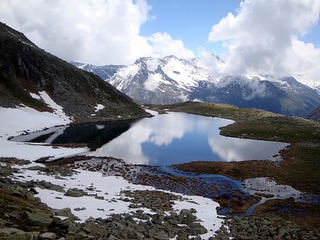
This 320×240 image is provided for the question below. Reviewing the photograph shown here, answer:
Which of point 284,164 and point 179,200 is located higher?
point 284,164

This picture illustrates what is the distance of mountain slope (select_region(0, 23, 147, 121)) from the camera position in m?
115

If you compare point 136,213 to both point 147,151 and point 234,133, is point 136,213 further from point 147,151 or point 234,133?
point 234,133

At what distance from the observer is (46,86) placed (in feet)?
448

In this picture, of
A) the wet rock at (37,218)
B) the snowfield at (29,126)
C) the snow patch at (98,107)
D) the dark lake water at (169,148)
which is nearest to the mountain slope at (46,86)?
the snow patch at (98,107)

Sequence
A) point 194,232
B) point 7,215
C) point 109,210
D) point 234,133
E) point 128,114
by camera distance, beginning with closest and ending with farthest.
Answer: point 7,215 → point 194,232 → point 109,210 → point 234,133 → point 128,114

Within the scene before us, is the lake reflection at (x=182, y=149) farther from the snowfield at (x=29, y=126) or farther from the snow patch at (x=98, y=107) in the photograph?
the snow patch at (x=98, y=107)

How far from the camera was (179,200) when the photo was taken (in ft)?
115

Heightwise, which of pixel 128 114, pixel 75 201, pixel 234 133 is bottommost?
pixel 75 201

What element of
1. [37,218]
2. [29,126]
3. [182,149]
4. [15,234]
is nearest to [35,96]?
[29,126]

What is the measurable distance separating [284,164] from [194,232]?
48530 millimetres

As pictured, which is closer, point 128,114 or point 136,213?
point 136,213

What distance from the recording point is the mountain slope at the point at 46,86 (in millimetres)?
114750

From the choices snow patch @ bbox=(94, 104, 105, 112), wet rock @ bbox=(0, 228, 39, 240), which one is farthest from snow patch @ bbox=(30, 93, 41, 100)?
wet rock @ bbox=(0, 228, 39, 240)

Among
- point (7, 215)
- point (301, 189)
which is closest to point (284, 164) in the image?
point (301, 189)
